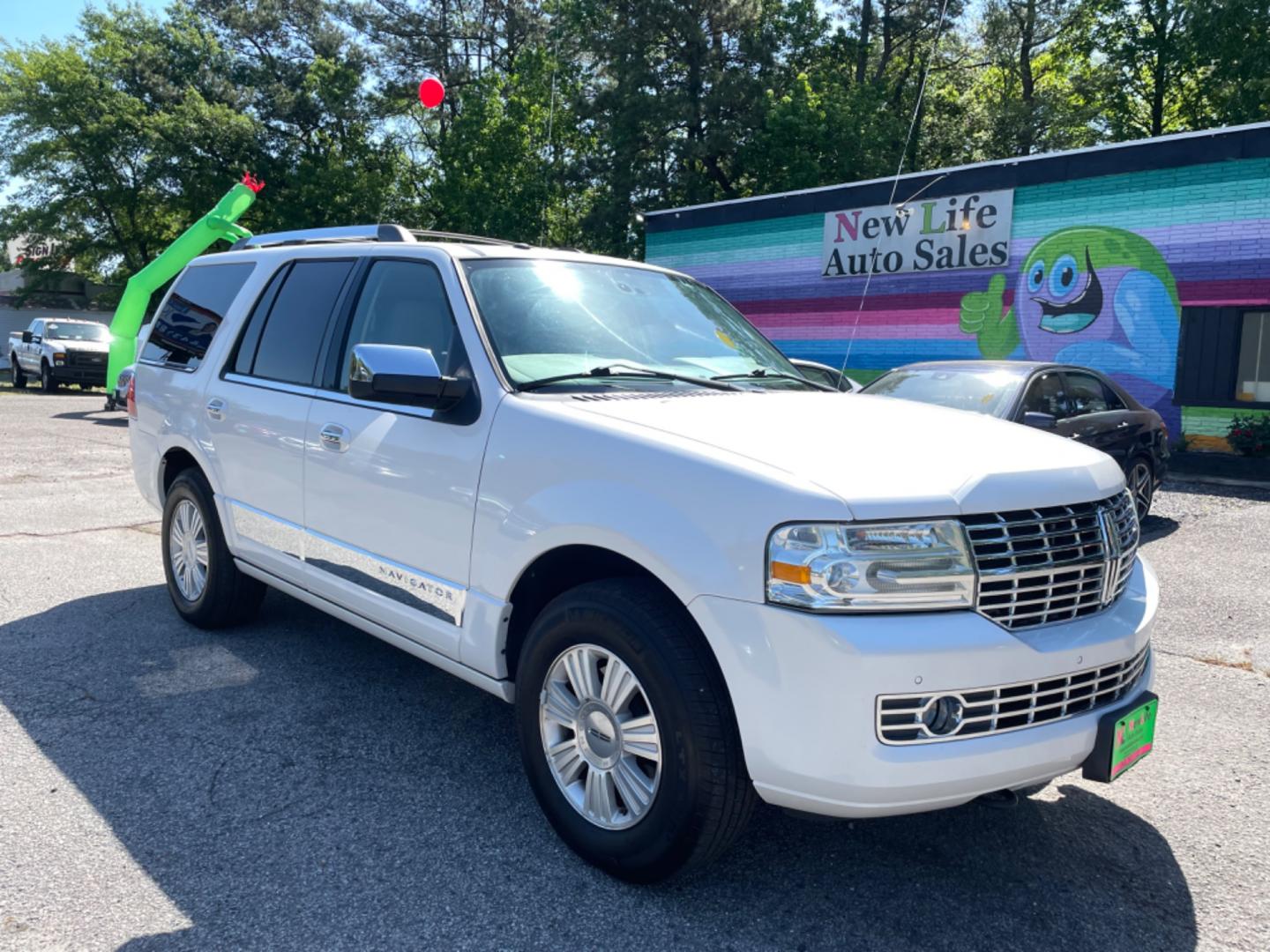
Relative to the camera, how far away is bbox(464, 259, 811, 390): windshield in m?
→ 3.59

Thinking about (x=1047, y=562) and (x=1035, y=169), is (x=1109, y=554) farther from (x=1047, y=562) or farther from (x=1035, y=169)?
(x=1035, y=169)

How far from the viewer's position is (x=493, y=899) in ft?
9.32

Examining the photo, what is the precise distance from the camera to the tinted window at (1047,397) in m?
8.09

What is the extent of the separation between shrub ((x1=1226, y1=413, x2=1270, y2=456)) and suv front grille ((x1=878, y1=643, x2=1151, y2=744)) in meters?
13.0

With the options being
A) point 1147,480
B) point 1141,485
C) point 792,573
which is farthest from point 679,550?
point 1147,480

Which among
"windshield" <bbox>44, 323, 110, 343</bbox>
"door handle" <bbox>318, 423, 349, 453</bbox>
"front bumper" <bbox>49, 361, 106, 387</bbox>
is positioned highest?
"windshield" <bbox>44, 323, 110, 343</bbox>

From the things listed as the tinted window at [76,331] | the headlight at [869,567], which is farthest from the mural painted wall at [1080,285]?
the tinted window at [76,331]

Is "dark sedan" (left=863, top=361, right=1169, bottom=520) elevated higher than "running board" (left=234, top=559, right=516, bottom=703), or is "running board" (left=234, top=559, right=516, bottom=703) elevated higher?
"dark sedan" (left=863, top=361, right=1169, bottom=520)

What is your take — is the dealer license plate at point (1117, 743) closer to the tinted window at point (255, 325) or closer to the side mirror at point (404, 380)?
the side mirror at point (404, 380)

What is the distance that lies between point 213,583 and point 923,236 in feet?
50.8

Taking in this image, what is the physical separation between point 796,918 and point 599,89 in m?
32.4

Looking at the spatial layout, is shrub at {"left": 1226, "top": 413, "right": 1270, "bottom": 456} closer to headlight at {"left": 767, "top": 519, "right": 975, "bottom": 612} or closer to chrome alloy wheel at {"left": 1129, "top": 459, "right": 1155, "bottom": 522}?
chrome alloy wheel at {"left": 1129, "top": 459, "right": 1155, "bottom": 522}

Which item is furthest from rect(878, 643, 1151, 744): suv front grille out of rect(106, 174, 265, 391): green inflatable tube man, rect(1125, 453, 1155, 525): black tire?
rect(106, 174, 265, 391): green inflatable tube man

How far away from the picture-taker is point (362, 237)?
4.66m
